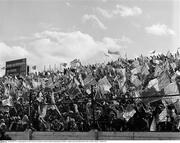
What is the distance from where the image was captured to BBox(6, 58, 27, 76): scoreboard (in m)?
24.3

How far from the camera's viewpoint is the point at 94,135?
389 inches

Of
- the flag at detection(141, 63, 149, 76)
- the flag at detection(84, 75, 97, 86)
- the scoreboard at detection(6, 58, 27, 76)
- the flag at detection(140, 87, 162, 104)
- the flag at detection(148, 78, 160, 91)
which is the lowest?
the flag at detection(140, 87, 162, 104)

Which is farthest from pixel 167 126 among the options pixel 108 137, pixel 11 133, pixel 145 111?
pixel 11 133

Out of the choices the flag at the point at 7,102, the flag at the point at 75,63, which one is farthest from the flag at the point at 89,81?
the flag at the point at 75,63

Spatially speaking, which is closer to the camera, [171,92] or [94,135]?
[171,92]

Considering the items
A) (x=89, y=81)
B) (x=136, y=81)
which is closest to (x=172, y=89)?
(x=136, y=81)

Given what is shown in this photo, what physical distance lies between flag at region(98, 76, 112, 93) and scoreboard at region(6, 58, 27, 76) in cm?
1421

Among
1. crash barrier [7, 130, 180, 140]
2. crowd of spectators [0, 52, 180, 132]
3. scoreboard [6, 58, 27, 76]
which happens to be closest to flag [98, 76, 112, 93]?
crowd of spectators [0, 52, 180, 132]

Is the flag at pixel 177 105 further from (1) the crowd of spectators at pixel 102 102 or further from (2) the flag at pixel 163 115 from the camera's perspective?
(2) the flag at pixel 163 115

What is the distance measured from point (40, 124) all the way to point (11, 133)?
93 cm

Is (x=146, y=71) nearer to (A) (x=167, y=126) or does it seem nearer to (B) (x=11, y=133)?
(A) (x=167, y=126)

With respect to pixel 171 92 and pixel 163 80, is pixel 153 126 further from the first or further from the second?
pixel 163 80

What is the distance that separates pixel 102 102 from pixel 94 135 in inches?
37.6

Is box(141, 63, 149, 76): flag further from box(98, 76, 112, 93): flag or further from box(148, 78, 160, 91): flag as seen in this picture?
box(98, 76, 112, 93): flag
